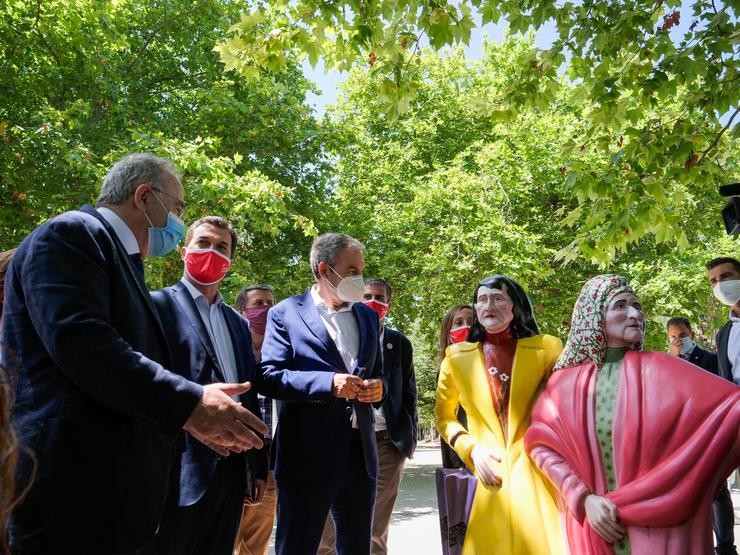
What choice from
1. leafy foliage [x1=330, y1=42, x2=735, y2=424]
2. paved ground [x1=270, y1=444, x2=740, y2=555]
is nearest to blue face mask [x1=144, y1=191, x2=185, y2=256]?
paved ground [x1=270, y1=444, x2=740, y2=555]

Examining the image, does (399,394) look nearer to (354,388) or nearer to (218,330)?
(354,388)

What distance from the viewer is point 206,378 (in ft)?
11.1

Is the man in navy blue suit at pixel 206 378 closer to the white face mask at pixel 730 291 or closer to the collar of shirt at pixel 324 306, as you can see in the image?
the collar of shirt at pixel 324 306

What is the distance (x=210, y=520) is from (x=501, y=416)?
169cm

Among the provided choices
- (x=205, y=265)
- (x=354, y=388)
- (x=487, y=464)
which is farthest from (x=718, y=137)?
(x=205, y=265)

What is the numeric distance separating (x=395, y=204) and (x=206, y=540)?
1628cm

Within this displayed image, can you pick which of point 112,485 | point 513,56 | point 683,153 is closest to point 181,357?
point 112,485

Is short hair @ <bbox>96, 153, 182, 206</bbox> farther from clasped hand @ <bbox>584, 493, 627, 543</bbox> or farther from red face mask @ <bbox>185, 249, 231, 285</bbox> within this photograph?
clasped hand @ <bbox>584, 493, 627, 543</bbox>

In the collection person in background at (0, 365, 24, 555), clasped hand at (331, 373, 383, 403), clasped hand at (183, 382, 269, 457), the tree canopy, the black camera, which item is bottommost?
person in background at (0, 365, 24, 555)

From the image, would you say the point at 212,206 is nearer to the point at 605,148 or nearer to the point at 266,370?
the point at 605,148

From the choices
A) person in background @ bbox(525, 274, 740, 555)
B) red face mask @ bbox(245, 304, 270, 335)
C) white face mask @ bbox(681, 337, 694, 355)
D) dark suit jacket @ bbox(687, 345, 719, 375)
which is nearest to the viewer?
person in background @ bbox(525, 274, 740, 555)

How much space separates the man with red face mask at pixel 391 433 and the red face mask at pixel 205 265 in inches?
72.6

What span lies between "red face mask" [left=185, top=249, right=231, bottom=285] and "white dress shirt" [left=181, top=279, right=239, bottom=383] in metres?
0.07

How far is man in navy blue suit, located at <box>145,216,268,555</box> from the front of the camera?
3148 mm
